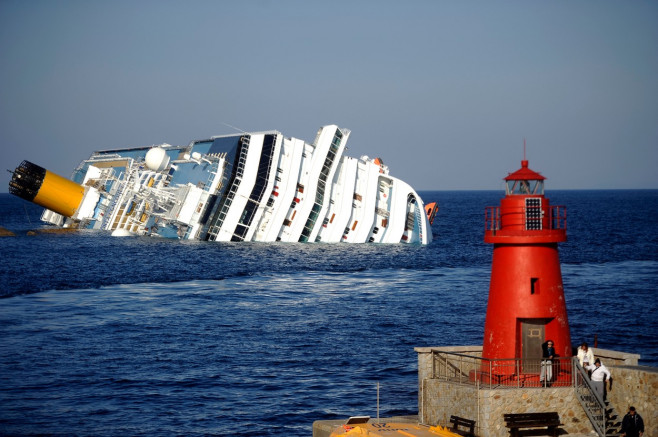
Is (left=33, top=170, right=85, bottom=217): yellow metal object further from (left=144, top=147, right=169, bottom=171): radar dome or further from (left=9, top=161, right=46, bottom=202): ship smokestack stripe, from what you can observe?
(left=144, top=147, right=169, bottom=171): radar dome

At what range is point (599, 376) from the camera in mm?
20562

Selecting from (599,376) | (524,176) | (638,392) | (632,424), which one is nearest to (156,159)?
(524,176)

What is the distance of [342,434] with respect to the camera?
19.4m

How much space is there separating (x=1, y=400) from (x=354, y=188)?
160 feet

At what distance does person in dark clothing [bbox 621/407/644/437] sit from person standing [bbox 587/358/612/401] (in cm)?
95

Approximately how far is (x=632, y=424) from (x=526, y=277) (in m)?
4.06

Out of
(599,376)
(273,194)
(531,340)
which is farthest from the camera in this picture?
(273,194)

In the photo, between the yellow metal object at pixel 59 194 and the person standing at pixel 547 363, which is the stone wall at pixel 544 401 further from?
the yellow metal object at pixel 59 194

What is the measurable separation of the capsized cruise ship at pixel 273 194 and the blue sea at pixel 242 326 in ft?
6.98

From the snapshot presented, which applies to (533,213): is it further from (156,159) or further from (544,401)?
(156,159)

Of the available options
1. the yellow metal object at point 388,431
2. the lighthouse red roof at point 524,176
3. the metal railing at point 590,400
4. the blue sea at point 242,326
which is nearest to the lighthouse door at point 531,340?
the metal railing at point 590,400

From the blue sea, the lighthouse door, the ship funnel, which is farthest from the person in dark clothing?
the ship funnel

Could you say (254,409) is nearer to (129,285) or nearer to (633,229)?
(129,285)

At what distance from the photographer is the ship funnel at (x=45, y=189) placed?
84.2 m
